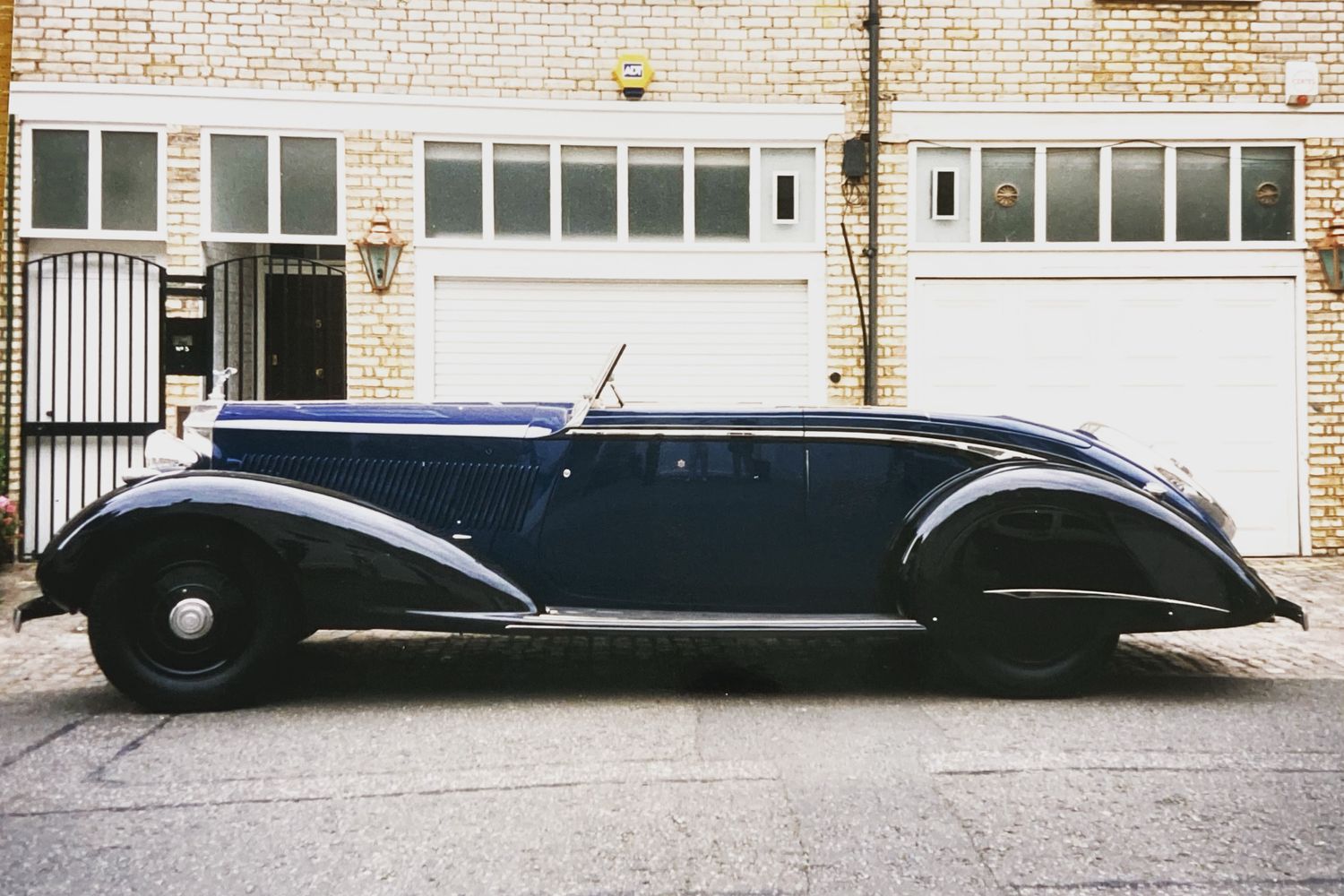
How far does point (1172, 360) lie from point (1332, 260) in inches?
57.5

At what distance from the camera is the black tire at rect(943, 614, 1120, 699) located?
4754 millimetres

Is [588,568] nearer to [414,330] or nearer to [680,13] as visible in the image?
[414,330]

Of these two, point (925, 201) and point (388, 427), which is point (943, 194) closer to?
point (925, 201)

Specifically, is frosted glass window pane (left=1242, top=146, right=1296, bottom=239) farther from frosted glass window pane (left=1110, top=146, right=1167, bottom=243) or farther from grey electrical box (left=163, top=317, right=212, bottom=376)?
grey electrical box (left=163, top=317, right=212, bottom=376)

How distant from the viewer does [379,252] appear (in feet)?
29.9

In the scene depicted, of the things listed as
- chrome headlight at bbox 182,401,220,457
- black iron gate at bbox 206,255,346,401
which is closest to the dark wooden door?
black iron gate at bbox 206,255,346,401

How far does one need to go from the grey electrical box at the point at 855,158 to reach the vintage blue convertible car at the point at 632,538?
194 inches

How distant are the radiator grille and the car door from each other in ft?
0.59

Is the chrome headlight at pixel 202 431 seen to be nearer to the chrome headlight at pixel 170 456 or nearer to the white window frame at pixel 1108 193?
the chrome headlight at pixel 170 456

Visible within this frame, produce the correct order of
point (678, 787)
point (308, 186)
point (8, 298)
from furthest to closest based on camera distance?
1. point (308, 186)
2. point (8, 298)
3. point (678, 787)

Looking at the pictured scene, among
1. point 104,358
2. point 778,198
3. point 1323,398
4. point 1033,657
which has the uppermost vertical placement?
point 778,198

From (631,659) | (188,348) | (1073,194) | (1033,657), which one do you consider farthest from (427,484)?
(1073,194)

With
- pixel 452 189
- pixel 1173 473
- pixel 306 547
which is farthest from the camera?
pixel 452 189

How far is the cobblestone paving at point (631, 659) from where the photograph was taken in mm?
5207
